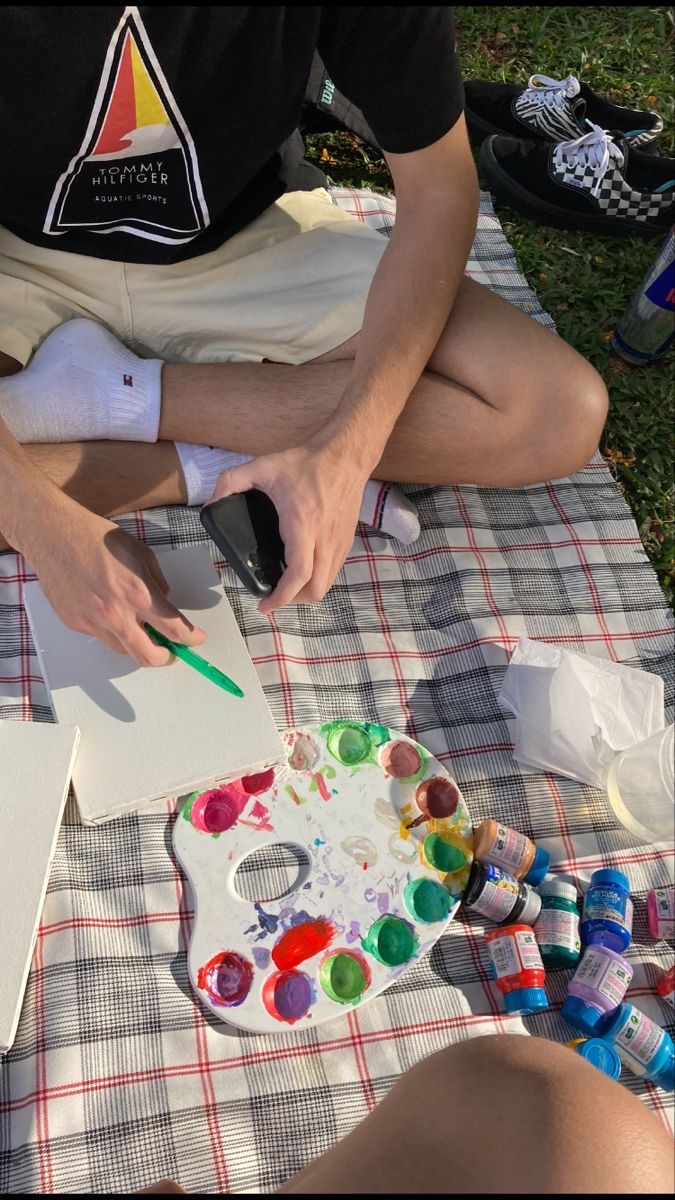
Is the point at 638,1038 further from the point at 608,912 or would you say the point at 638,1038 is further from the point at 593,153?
the point at 593,153

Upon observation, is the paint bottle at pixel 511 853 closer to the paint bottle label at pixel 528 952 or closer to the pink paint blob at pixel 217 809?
the paint bottle label at pixel 528 952

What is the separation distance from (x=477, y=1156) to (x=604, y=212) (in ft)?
6.37

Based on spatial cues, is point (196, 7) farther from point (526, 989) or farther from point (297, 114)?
point (526, 989)

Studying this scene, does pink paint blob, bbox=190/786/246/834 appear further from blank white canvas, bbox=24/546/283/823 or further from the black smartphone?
the black smartphone

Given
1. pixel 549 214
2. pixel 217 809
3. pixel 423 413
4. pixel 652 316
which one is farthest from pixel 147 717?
pixel 549 214

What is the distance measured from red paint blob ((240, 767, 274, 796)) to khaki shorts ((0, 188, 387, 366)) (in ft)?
2.16

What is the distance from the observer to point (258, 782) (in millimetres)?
1174

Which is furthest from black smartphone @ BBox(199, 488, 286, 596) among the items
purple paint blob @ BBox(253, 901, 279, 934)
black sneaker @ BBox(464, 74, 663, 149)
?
black sneaker @ BBox(464, 74, 663, 149)

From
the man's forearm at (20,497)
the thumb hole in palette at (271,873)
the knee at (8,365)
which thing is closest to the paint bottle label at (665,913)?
the thumb hole in palette at (271,873)

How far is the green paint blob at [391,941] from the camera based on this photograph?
108 centimetres

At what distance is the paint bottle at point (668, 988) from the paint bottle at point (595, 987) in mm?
52

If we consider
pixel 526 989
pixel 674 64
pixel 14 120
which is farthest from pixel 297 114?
pixel 674 64

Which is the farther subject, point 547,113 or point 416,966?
point 547,113

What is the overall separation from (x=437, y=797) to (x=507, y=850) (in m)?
0.12
